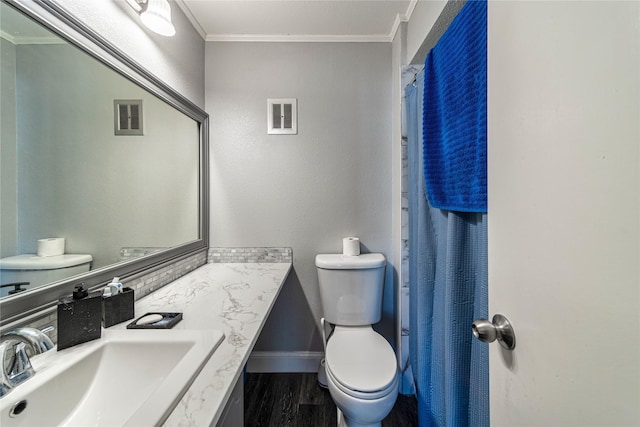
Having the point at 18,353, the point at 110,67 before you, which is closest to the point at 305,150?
the point at 110,67

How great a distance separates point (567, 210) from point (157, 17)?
1.54 meters

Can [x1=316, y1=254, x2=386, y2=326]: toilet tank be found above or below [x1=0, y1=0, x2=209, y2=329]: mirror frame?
below

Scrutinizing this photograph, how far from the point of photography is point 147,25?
1134mm

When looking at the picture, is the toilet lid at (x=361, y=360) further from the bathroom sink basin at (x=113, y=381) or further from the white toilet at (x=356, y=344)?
the bathroom sink basin at (x=113, y=381)

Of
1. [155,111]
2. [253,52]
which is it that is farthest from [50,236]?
[253,52]

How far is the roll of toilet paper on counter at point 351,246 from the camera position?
1717mm

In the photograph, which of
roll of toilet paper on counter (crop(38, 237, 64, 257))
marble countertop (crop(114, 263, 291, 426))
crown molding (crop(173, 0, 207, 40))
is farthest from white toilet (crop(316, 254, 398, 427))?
crown molding (crop(173, 0, 207, 40))

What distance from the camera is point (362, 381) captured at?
1114mm

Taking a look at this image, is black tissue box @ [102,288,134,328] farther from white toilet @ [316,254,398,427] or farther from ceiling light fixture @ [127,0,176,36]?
ceiling light fixture @ [127,0,176,36]

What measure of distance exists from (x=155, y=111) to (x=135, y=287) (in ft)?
2.77

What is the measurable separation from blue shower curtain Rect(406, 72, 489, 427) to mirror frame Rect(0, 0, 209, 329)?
1.27 meters

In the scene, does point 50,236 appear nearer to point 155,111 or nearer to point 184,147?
point 155,111

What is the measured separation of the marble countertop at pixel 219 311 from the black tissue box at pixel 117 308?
1.2 inches

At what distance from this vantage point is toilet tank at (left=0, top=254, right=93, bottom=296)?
2.27 feet
